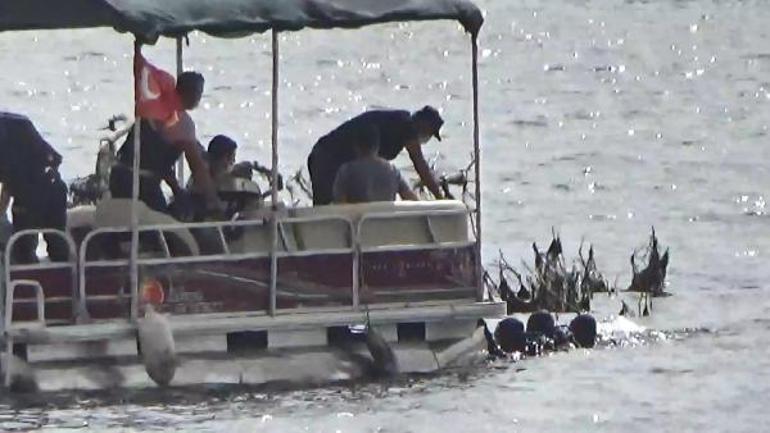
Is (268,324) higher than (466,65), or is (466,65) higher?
(466,65)

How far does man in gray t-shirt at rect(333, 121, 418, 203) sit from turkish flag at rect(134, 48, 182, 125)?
1.41 metres

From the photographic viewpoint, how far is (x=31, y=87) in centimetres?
6119

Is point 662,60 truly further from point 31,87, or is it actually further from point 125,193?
point 125,193

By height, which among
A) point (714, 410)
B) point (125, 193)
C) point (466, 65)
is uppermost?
point (466, 65)

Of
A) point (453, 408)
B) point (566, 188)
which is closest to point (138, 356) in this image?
point (453, 408)

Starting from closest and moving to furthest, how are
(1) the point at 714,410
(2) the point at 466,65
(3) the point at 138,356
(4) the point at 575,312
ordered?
(3) the point at 138,356 < (1) the point at 714,410 < (4) the point at 575,312 < (2) the point at 466,65

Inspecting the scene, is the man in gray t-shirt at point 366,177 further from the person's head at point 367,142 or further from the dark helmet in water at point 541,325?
the dark helmet in water at point 541,325

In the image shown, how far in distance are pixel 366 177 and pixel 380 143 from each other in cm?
72

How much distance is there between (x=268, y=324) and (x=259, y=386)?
17.1 inches

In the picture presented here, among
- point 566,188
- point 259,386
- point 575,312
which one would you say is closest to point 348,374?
point 259,386

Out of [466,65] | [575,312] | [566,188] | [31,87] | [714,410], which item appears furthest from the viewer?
[466,65]

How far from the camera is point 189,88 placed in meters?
21.0

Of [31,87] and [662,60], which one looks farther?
[662,60]

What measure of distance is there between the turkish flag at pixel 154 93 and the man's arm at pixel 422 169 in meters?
2.03
